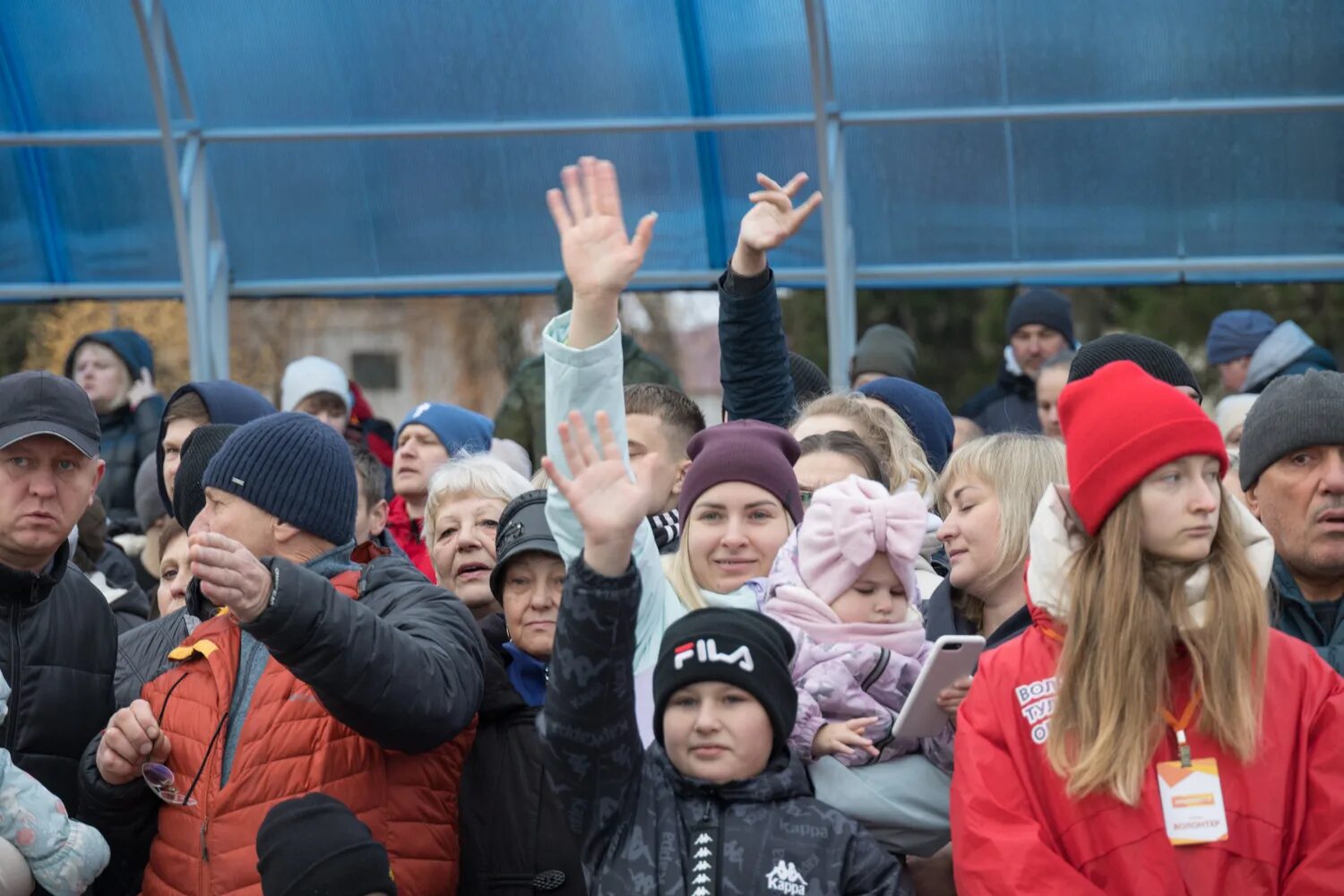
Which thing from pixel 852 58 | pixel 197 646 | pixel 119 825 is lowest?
pixel 119 825

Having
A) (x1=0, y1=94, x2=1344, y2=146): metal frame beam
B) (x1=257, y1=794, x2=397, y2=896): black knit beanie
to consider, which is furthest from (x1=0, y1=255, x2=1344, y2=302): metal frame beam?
(x1=257, y1=794, x2=397, y2=896): black knit beanie

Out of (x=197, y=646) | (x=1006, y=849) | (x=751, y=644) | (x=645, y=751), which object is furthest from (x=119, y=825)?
(x=1006, y=849)

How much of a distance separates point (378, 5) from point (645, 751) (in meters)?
6.55

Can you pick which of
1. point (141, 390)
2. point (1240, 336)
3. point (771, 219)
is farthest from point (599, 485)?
point (1240, 336)

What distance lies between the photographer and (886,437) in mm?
5465

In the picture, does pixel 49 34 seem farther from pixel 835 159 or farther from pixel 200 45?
pixel 835 159

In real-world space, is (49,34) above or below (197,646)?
above

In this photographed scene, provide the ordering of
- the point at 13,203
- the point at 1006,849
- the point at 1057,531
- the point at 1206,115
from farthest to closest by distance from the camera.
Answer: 1. the point at 13,203
2. the point at 1206,115
3. the point at 1057,531
4. the point at 1006,849

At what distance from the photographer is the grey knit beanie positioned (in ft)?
14.7

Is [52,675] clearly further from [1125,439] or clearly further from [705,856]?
[1125,439]

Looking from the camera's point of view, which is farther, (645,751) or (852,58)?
(852,58)

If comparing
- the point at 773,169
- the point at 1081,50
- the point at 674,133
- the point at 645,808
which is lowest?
the point at 645,808

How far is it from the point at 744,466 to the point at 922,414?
1849 millimetres

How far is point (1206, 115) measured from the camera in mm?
9203
